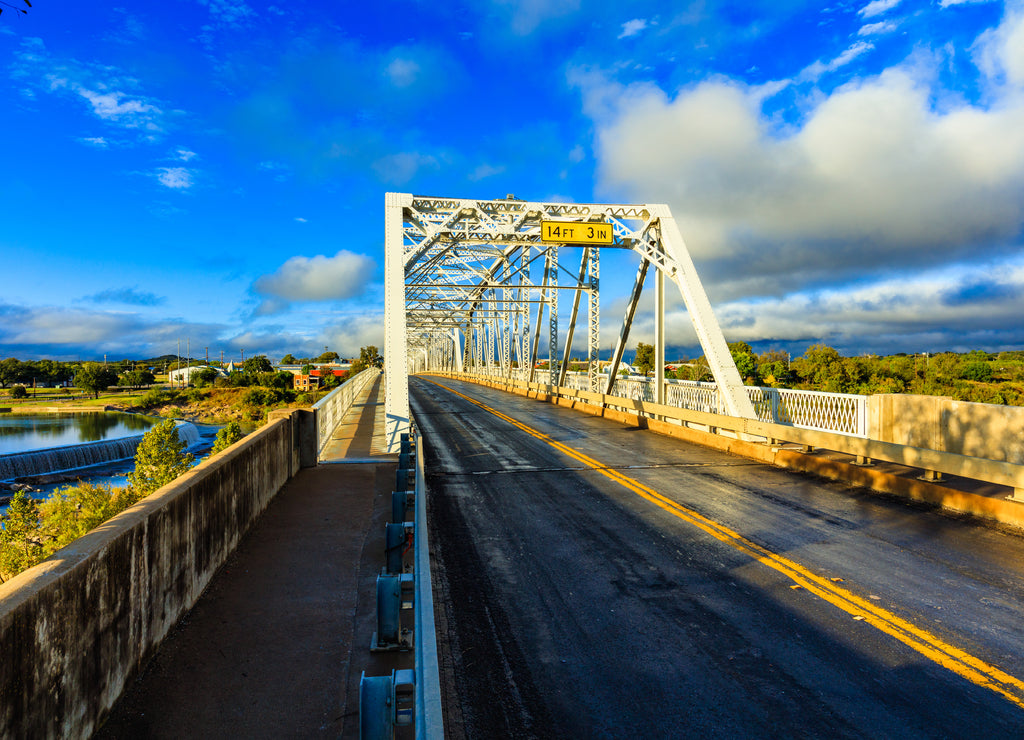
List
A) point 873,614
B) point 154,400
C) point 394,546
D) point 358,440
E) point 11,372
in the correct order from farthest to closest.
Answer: point 11,372 → point 154,400 → point 358,440 → point 394,546 → point 873,614

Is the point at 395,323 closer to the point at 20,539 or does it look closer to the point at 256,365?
the point at 20,539

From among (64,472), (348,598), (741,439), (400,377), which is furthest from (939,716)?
(64,472)

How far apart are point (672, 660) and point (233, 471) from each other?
4889mm

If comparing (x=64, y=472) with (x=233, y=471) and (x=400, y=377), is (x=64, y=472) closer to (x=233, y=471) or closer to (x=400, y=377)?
(x=400, y=377)

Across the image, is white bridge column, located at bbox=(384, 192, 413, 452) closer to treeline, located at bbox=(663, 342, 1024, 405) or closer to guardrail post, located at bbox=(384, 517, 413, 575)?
guardrail post, located at bbox=(384, 517, 413, 575)

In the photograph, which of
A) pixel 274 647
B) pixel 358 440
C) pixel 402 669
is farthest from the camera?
pixel 358 440

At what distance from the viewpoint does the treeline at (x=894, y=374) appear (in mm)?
53500

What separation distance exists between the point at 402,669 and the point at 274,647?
1438 mm

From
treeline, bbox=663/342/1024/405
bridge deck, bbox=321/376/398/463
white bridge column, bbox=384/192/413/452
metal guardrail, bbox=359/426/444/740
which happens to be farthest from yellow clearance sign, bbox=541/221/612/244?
treeline, bbox=663/342/1024/405

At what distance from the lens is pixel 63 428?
8138 cm

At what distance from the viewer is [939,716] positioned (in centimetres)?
349

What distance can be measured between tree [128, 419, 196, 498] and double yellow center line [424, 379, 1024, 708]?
3567 centimetres

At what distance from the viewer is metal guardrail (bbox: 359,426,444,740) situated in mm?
2621

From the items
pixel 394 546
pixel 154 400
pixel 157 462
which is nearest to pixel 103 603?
pixel 394 546
